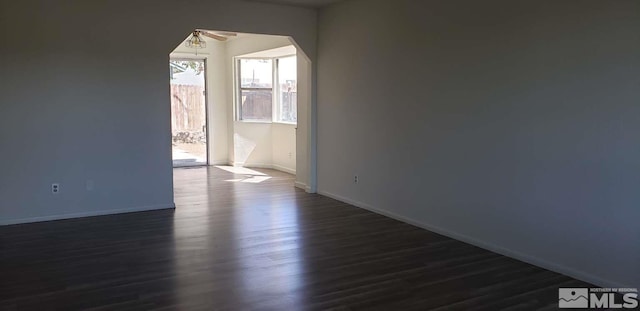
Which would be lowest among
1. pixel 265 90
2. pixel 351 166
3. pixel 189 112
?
pixel 351 166

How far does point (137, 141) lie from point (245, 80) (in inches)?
155

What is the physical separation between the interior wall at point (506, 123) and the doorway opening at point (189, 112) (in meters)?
4.22

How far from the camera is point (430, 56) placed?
4730 mm

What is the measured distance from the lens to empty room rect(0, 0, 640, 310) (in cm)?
328

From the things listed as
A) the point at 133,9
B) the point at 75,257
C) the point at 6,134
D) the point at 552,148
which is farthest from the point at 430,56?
the point at 6,134

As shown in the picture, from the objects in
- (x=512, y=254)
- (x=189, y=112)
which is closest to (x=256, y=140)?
(x=189, y=112)

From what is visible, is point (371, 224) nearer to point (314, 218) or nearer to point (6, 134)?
point (314, 218)

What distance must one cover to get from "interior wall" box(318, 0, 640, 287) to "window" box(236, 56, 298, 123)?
285 centimetres

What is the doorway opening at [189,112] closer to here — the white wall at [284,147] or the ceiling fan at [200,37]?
the ceiling fan at [200,37]

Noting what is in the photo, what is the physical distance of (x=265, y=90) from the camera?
29.8 feet

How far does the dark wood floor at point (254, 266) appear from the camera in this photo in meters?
3.14

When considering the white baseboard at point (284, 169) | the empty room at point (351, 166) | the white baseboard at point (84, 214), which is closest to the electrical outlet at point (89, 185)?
the empty room at point (351, 166)

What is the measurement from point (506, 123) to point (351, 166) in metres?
2.41

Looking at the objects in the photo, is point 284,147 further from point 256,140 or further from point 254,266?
point 254,266
